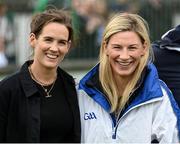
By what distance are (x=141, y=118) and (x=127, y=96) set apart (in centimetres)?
19

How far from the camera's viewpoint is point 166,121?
505 cm

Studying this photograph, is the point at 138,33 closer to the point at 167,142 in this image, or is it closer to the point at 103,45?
the point at 103,45

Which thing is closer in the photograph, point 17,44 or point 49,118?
point 49,118

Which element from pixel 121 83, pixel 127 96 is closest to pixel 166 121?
pixel 127 96

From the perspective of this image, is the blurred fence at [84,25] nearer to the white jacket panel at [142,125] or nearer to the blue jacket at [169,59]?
the blue jacket at [169,59]

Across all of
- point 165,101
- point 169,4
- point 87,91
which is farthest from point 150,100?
point 169,4

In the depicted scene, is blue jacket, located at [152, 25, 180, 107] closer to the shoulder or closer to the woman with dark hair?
the woman with dark hair

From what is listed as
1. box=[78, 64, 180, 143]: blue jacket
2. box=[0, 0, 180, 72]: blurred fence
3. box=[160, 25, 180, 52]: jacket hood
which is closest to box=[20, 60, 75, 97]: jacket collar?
box=[78, 64, 180, 143]: blue jacket

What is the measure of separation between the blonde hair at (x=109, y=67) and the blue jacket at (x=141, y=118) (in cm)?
5

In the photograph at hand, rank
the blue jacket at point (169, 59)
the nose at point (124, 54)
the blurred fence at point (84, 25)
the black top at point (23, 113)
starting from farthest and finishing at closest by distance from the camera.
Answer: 1. the blurred fence at point (84, 25)
2. the blue jacket at point (169, 59)
3. the nose at point (124, 54)
4. the black top at point (23, 113)

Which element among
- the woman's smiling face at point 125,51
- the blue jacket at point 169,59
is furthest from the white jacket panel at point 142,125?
the blue jacket at point 169,59

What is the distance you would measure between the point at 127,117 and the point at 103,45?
55cm

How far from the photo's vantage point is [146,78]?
517 cm

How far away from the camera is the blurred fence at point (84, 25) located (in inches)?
442
